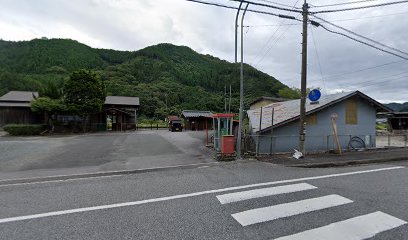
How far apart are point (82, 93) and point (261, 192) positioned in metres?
28.6

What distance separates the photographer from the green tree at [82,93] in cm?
2816

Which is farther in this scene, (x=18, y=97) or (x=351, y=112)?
(x=18, y=97)

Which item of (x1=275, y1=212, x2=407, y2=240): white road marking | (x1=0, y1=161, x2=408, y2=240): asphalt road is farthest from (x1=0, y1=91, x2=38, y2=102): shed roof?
(x1=275, y1=212, x2=407, y2=240): white road marking

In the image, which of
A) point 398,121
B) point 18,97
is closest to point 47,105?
point 18,97

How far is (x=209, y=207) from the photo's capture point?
16.2 ft

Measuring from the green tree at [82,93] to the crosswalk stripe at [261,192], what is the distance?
1081 inches

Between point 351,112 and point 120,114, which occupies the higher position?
point 120,114

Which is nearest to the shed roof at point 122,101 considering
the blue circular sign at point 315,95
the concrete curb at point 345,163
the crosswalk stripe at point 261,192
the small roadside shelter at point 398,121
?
the blue circular sign at point 315,95

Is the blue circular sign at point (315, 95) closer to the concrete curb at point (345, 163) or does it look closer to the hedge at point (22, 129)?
the concrete curb at point (345, 163)

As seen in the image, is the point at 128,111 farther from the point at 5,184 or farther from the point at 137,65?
the point at 137,65

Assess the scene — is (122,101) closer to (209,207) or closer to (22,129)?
(22,129)

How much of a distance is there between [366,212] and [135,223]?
175 inches

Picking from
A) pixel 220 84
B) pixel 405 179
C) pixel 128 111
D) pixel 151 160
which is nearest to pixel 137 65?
pixel 220 84

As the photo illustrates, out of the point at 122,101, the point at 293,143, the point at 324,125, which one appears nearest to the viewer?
the point at 293,143
